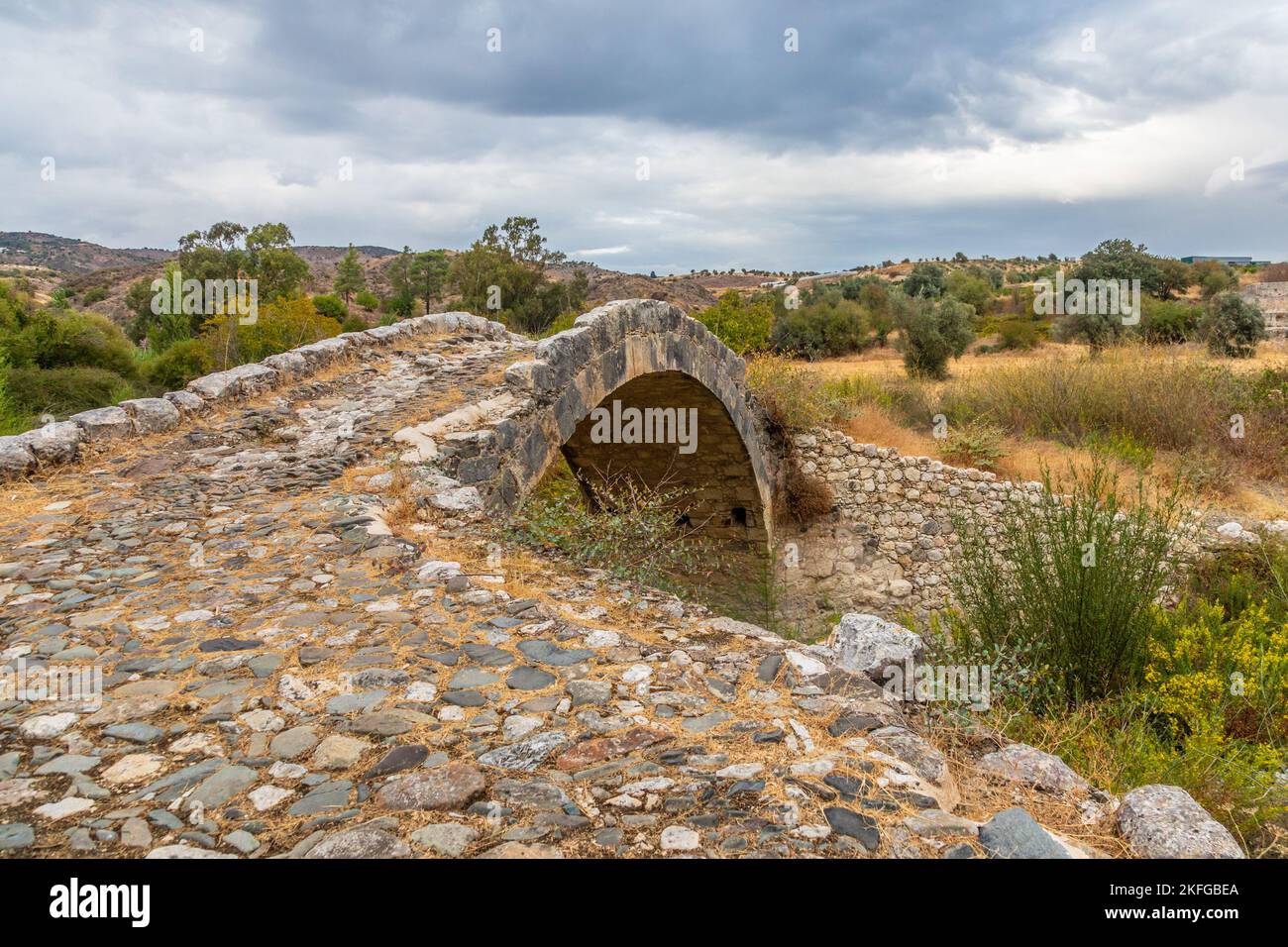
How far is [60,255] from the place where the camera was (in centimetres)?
5244

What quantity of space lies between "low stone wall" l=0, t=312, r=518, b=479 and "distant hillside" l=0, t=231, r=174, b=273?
5009cm

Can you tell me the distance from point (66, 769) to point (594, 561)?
3.15 meters

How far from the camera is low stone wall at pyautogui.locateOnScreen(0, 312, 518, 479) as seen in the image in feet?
18.2

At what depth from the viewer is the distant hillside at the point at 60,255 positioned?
50000 mm

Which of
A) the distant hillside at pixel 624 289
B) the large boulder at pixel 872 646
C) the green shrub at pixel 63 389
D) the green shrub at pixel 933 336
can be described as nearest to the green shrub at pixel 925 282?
the distant hillside at pixel 624 289

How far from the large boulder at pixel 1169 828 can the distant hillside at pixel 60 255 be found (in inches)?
2297

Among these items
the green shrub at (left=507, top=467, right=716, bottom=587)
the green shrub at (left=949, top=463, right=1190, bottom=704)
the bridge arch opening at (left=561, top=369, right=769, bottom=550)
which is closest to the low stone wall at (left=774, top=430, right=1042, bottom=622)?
the bridge arch opening at (left=561, top=369, right=769, bottom=550)

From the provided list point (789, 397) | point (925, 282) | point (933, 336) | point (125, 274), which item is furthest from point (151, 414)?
point (125, 274)

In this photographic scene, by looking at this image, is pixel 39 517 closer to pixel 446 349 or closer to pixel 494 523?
pixel 494 523

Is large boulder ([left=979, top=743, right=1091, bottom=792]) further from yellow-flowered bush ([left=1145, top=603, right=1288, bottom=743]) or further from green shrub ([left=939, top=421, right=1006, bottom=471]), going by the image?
green shrub ([left=939, top=421, right=1006, bottom=471])

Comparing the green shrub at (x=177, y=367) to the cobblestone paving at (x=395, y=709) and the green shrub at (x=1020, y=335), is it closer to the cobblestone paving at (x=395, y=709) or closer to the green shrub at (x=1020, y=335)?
the cobblestone paving at (x=395, y=709)

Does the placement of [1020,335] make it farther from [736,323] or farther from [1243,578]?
[1243,578]
